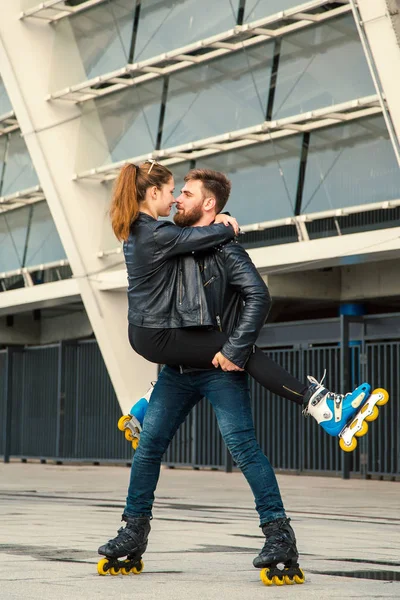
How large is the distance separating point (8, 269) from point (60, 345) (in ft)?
8.35

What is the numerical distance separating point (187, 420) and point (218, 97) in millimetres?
6549

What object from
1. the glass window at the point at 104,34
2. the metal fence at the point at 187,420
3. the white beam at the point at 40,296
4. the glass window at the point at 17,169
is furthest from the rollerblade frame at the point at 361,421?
the glass window at the point at 17,169

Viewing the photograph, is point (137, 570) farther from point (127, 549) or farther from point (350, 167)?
point (350, 167)

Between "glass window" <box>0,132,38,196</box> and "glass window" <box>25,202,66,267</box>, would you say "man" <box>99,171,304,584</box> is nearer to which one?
"glass window" <box>25,202,66,267</box>

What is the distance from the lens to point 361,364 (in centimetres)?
1952

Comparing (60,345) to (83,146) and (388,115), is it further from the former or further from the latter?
(388,115)

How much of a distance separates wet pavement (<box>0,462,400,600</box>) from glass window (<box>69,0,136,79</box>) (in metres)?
11.1

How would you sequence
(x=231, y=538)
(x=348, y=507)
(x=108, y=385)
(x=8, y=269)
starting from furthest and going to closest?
(x=8, y=269) < (x=108, y=385) < (x=348, y=507) < (x=231, y=538)

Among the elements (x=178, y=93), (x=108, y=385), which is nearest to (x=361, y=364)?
(x=178, y=93)

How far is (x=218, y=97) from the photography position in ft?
69.1

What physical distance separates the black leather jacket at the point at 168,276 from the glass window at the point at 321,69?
13041mm

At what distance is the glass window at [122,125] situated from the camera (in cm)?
2286

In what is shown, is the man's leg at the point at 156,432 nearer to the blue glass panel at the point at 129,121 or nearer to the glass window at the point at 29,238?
the blue glass panel at the point at 129,121

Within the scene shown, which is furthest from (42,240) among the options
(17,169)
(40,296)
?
(17,169)
